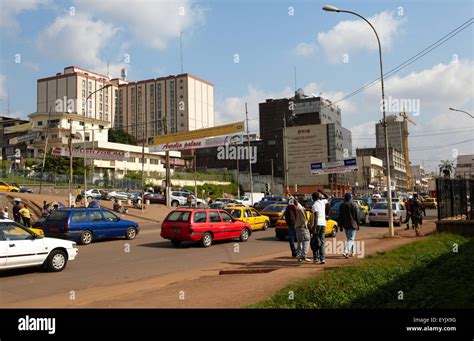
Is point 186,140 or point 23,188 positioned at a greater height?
point 186,140

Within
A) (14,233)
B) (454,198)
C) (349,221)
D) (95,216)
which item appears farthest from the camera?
(454,198)

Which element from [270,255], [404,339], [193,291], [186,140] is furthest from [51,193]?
[404,339]

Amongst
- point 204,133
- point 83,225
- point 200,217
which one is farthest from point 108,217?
point 204,133

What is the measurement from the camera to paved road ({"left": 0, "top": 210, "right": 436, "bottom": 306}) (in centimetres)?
1009

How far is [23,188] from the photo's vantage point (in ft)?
154

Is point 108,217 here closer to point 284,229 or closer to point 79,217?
point 79,217

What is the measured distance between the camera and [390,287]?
821cm

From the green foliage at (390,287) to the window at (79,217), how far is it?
38.5 feet

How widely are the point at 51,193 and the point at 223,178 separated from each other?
36.1m

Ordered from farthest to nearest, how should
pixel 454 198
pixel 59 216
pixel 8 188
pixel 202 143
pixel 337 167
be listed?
pixel 337 167 → pixel 8 188 → pixel 202 143 → pixel 454 198 → pixel 59 216

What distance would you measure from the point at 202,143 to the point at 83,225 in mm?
20046

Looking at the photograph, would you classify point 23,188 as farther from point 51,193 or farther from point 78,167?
point 78,167

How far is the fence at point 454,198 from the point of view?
20156 mm

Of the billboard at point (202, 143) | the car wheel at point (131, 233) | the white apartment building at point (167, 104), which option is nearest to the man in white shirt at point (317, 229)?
the car wheel at point (131, 233)
